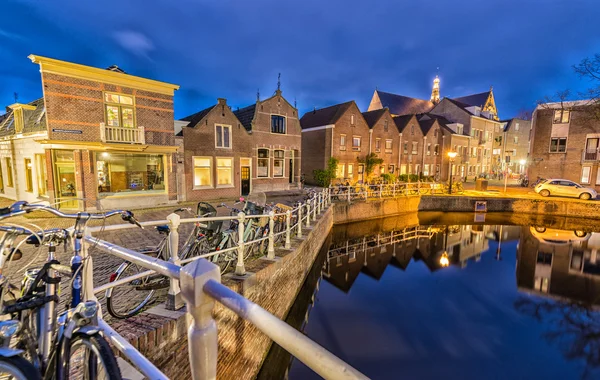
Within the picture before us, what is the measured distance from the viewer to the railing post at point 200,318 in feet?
4.08

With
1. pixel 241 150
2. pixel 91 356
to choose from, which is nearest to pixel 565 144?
pixel 241 150

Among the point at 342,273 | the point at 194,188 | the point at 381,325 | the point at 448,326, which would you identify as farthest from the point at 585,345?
the point at 194,188

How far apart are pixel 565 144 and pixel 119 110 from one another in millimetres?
37379

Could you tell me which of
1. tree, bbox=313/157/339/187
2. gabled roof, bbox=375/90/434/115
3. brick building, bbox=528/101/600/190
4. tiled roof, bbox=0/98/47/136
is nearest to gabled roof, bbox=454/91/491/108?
gabled roof, bbox=375/90/434/115

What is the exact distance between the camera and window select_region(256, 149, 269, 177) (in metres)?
20.3

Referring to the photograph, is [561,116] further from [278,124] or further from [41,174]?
[41,174]

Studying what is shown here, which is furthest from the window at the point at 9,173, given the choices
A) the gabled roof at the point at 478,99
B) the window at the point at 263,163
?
the gabled roof at the point at 478,99

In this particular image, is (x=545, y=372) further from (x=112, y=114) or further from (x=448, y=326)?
(x=112, y=114)

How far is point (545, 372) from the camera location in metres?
6.44

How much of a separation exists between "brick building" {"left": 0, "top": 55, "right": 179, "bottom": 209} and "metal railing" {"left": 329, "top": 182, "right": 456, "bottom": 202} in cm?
1006

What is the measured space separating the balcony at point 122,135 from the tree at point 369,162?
63.7 ft

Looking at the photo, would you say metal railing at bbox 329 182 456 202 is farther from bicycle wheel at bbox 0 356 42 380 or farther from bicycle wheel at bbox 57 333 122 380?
bicycle wheel at bbox 0 356 42 380

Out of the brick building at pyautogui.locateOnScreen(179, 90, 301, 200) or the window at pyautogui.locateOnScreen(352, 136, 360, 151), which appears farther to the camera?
the window at pyautogui.locateOnScreen(352, 136, 360, 151)

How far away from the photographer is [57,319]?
5.37 ft
